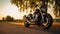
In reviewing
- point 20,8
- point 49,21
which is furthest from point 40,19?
point 20,8

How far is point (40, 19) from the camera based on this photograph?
4.89 ft

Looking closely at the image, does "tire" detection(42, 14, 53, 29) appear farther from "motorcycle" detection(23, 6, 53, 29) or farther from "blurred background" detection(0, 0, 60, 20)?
"blurred background" detection(0, 0, 60, 20)

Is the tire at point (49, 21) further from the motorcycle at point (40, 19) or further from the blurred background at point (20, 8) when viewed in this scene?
the blurred background at point (20, 8)

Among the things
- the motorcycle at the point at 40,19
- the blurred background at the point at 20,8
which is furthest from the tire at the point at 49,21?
the blurred background at the point at 20,8

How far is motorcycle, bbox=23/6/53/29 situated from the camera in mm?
1423

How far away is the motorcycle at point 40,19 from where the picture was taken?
4.67 ft

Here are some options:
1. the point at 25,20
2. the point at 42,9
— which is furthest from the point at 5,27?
the point at 42,9

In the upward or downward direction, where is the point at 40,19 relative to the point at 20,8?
downward

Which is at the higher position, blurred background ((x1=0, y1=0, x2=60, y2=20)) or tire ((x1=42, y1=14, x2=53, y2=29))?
blurred background ((x1=0, y1=0, x2=60, y2=20))

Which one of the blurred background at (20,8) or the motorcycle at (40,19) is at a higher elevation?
the blurred background at (20,8)

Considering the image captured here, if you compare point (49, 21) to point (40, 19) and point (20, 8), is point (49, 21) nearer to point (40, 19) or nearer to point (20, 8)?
point (40, 19)

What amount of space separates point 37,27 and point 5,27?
357 mm

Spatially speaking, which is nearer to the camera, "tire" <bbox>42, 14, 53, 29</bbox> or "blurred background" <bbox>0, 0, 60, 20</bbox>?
"tire" <bbox>42, 14, 53, 29</bbox>

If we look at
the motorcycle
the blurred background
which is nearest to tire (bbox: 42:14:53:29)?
the motorcycle
